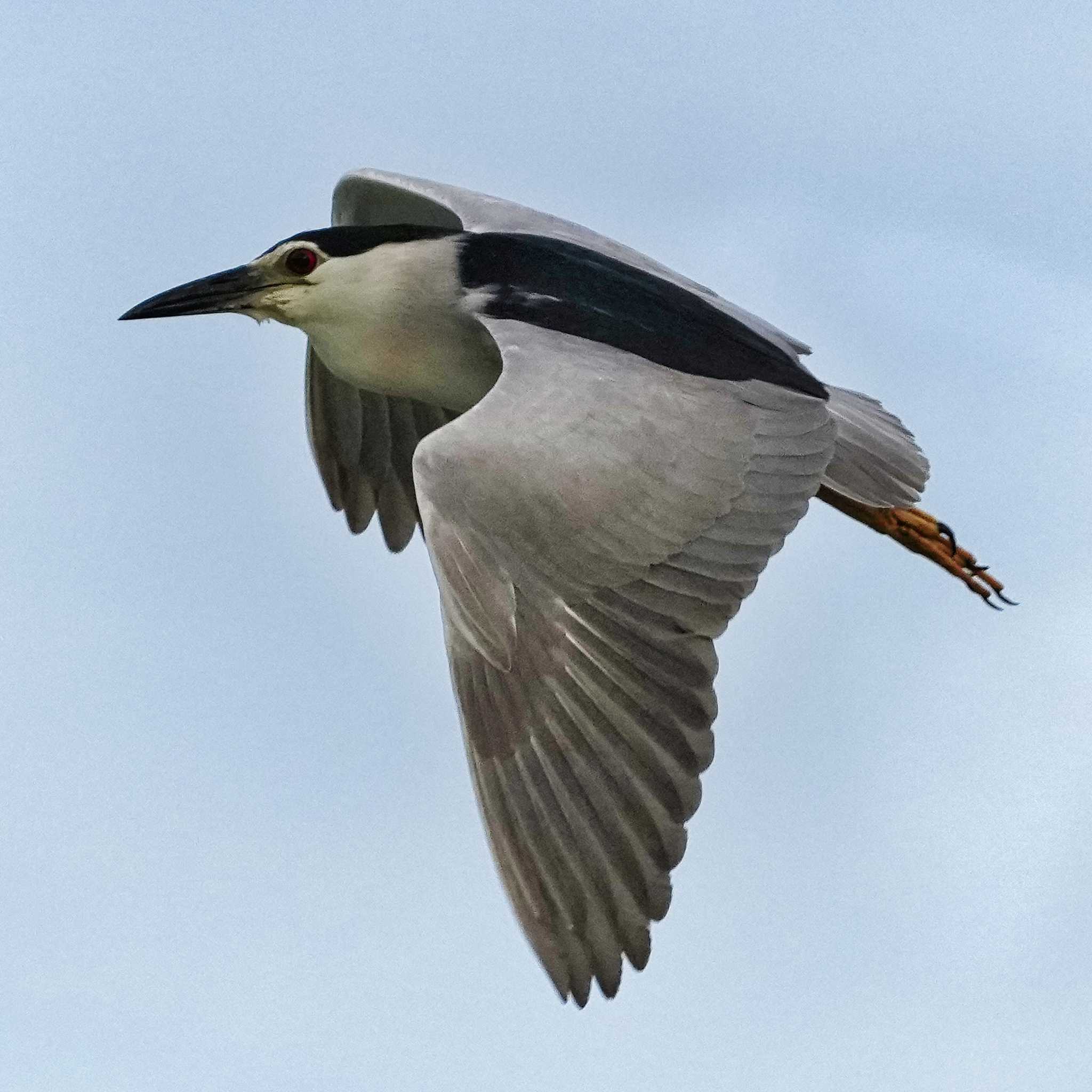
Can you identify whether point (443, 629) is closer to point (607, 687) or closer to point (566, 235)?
point (607, 687)

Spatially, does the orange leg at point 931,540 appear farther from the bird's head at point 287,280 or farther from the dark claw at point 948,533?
the bird's head at point 287,280

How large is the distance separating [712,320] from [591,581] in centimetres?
124

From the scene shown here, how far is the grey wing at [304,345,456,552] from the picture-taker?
6355mm

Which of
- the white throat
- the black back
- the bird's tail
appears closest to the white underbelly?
the white throat


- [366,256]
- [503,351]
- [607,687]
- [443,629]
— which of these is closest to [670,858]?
[607,687]

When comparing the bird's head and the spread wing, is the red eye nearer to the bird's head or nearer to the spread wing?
the bird's head

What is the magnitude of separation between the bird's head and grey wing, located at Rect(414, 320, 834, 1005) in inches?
39.1

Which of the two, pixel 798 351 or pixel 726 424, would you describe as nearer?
pixel 726 424

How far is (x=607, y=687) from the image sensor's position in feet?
13.8

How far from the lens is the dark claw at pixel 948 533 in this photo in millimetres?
5734

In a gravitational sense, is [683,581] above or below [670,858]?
above

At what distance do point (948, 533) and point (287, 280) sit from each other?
2.10 meters

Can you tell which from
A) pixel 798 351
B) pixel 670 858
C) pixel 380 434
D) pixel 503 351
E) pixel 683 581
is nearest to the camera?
pixel 670 858

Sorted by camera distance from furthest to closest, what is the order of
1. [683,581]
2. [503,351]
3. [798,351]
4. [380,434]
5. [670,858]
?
[380,434] < [798,351] < [503,351] < [683,581] < [670,858]
